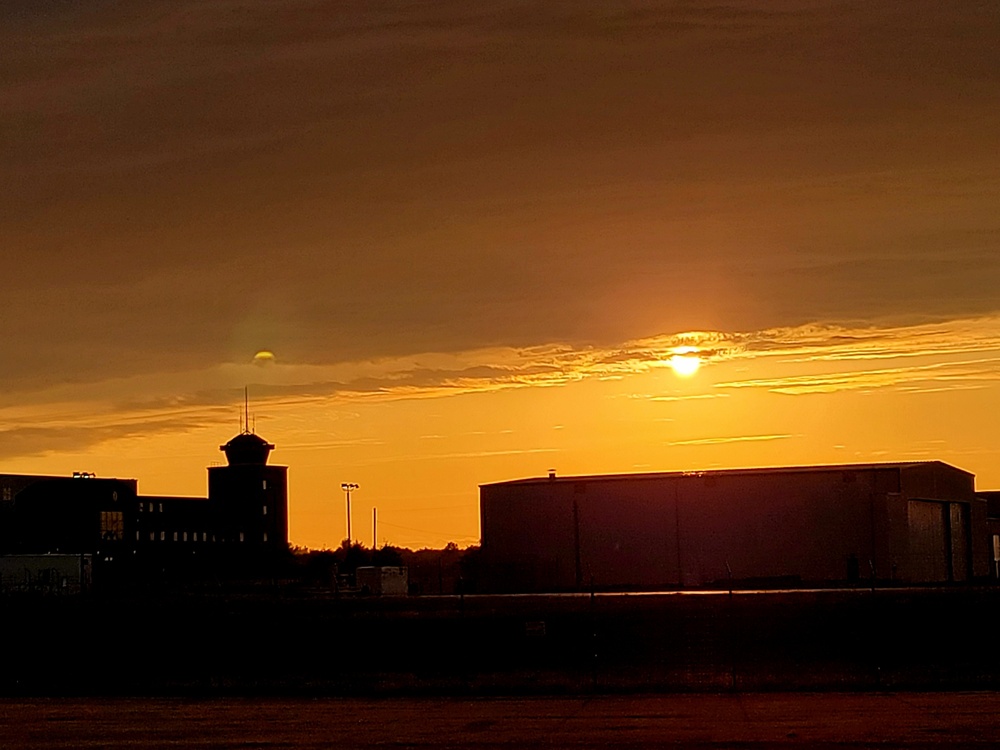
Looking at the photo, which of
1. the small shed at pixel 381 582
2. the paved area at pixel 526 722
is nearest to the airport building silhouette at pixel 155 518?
the small shed at pixel 381 582

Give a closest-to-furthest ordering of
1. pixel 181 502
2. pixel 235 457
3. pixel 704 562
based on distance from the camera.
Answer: pixel 704 562
pixel 181 502
pixel 235 457

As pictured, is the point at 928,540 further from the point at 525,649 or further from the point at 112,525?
the point at 112,525

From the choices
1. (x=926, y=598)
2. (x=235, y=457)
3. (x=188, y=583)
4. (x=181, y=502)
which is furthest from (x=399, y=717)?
(x=235, y=457)

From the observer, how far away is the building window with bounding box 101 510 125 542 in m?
144

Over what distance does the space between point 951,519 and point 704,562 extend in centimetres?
2286

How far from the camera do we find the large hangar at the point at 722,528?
3912 inches

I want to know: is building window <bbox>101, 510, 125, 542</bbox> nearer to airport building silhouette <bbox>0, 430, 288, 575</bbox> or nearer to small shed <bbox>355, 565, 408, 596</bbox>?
airport building silhouette <bbox>0, 430, 288, 575</bbox>

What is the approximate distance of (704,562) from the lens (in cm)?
10238

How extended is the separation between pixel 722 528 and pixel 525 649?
50.7 meters

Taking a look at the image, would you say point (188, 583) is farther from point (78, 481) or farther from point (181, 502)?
point (181, 502)

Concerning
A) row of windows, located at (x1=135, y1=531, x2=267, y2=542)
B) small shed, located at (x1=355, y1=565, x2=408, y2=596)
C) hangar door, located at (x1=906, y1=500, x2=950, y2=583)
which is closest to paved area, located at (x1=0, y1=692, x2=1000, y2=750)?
small shed, located at (x1=355, y1=565, x2=408, y2=596)

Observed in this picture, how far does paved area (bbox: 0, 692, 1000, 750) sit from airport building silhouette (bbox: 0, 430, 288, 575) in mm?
99158

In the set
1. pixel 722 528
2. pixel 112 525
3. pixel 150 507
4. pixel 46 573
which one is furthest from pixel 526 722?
pixel 150 507

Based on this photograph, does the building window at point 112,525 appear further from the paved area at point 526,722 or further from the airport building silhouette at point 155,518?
the paved area at point 526,722
